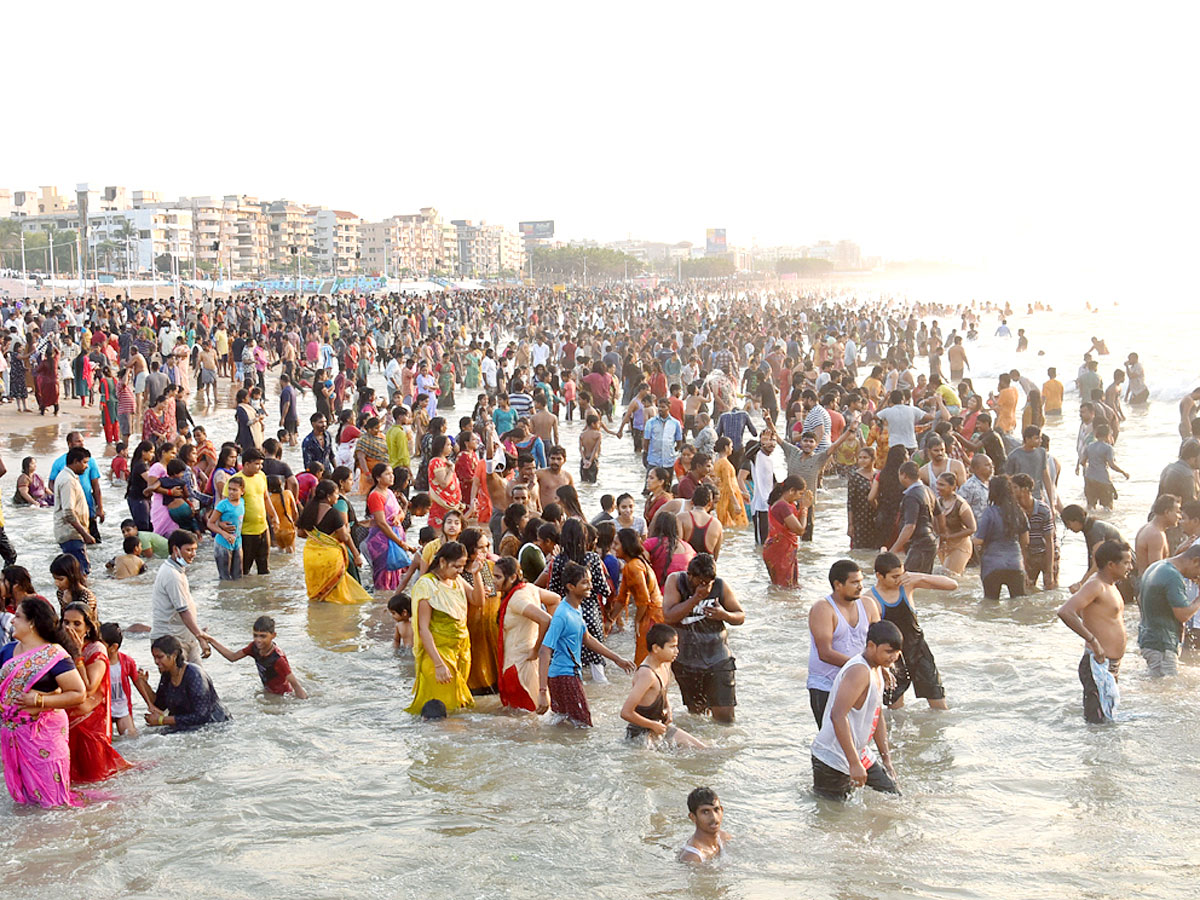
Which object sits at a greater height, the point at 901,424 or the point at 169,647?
the point at 901,424

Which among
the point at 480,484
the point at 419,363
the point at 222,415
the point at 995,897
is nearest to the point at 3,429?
the point at 222,415

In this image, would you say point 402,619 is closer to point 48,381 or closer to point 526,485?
point 526,485

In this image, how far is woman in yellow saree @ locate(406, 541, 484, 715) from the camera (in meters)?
6.63

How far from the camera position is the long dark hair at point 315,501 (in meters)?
8.84

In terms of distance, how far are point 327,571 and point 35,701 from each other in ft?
12.7

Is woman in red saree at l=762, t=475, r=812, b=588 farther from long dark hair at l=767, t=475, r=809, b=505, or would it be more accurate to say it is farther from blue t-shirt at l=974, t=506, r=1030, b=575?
blue t-shirt at l=974, t=506, r=1030, b=575

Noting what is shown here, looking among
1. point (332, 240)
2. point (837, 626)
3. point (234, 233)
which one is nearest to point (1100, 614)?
point (837, 626)

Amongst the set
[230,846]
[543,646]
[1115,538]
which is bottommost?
[230,846]

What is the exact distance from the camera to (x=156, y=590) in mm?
6969

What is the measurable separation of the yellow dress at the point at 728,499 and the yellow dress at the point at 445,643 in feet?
16.9

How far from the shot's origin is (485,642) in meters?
7.20

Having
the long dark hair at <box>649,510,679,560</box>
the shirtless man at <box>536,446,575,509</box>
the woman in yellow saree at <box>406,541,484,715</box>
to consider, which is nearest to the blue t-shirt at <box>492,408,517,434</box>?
the shirtless man at <box>536,446,575,509</box>

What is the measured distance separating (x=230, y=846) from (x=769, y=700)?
3.43 meters

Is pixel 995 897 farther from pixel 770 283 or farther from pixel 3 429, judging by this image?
pixel 770 283
